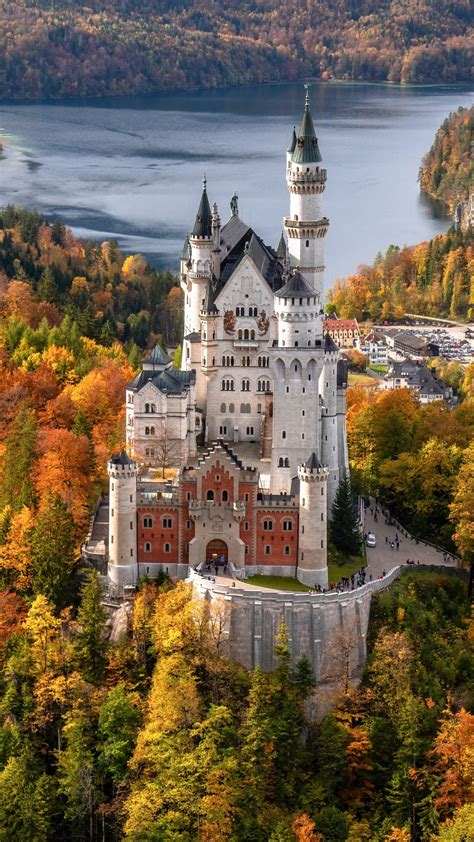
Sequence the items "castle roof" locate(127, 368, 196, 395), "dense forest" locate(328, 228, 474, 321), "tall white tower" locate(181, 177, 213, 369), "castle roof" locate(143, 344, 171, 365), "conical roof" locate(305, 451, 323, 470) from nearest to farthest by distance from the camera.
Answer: "conical roof" locate(305, 451, 323, 470) → "castle roof" locate(127, 368, 196, 395) → "castle roof" locate(143, 344, 171, 365) → "tall white tower" locate(181, 177, 213, 369) → "dense forest" locate(328, 228, 474, 321)

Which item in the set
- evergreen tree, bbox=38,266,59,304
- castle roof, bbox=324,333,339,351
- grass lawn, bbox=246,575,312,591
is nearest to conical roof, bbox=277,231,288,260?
castle roof, bbox=324,333,339,351

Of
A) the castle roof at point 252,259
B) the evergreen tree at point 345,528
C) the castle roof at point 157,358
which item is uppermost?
the castle roof at point 252,259

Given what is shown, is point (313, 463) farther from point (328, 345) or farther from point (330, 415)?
point (328, 345)

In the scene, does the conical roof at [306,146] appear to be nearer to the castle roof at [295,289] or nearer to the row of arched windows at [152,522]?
the castle roof at [295,289]

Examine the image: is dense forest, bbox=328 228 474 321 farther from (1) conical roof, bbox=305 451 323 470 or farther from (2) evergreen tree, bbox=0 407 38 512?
(1) conical roof, bbox=305 451 323 470

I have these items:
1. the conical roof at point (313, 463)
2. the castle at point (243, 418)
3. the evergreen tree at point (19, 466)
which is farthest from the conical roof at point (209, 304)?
the conical roof at point (313, 463)

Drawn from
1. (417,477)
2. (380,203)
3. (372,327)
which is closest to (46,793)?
(417,477)
